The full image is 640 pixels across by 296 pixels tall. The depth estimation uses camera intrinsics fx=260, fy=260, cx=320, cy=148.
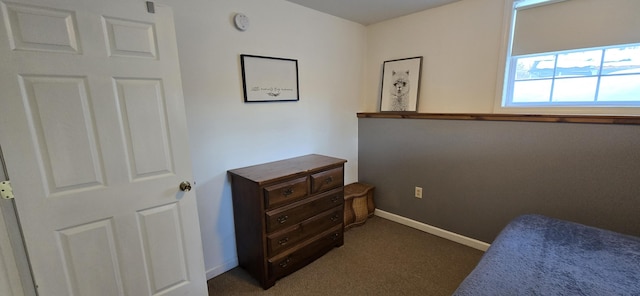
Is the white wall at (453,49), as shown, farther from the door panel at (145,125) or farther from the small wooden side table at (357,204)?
the door panel at (145,125)

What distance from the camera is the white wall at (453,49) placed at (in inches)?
88.9

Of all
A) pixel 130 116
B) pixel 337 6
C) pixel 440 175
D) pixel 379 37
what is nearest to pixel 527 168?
pixel 440 175

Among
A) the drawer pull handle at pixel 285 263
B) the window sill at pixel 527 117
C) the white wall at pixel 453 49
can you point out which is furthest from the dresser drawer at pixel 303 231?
the white wall at pixel 453 49

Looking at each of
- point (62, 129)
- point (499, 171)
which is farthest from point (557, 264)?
point (62, 129)

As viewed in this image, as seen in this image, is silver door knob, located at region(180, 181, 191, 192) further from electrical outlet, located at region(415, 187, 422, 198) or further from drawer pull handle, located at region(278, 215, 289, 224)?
electrical outlet, located at region(415, 187, 422, 198)

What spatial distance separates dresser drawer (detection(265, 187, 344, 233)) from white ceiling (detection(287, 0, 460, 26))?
170 centimetres

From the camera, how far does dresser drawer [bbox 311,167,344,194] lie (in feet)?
7.11

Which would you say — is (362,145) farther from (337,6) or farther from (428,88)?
(337,6)

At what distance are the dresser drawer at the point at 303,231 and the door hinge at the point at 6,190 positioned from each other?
4.39ft

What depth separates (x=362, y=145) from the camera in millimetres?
3252

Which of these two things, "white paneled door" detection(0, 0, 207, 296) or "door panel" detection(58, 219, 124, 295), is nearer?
"white paneled door" detection(0, 0, 207, 296)

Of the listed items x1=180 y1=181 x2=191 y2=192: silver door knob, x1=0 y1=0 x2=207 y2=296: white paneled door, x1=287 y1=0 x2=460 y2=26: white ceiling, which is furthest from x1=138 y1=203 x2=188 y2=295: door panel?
x1=287 y1=0 x2=460 y2=26: white ceiling

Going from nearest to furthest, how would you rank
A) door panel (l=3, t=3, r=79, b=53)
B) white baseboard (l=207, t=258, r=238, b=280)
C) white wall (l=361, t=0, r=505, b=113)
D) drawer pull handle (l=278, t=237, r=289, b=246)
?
door panel (l=3, t=3, r=79, b=53) → drawer pull handle (l=278, t=237, r=289, b=246) → white baseboard (l=207, t=258, r=238, b=280) → white wall (l=361, t=0, r=505, b=113)

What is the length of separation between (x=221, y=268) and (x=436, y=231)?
6.93 ft
